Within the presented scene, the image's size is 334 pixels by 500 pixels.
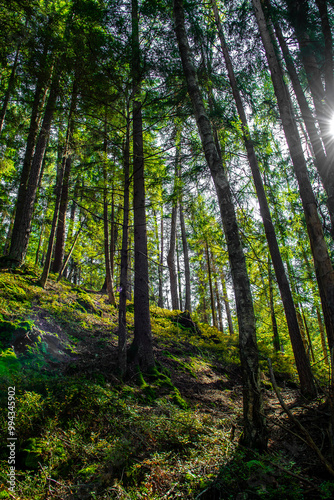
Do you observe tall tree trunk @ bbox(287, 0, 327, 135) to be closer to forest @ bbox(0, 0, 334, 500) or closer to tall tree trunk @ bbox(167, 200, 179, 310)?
forest @ bbox(0, 0, 334, 500)

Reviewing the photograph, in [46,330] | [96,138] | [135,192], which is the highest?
[96,138]

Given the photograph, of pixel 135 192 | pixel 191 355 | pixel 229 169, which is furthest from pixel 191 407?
pixel 229 169

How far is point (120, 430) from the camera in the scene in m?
3.21

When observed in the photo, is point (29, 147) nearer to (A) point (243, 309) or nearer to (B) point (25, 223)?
(B) point (25, 223)

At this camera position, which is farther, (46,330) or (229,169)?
(229,169)

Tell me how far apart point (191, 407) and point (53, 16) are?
39.4ft

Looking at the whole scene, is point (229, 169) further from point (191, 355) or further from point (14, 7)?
point (14, 7)

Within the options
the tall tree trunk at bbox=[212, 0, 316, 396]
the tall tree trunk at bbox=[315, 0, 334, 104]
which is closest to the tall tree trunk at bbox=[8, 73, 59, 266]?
the tall tree trunk at bbox=[212, 0, 316, 396]

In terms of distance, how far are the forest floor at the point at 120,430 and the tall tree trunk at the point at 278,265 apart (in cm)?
73

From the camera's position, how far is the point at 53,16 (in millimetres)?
7668

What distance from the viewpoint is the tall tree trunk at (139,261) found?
604 centimetres

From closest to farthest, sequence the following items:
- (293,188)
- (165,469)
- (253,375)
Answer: (165,469)
(253,375)
(293,188)

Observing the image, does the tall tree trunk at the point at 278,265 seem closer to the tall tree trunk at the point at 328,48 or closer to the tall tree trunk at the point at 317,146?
the tall tree trunk at the point at 317,146

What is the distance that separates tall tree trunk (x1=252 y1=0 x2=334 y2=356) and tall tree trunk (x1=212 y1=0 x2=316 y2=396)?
1.58m
